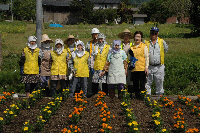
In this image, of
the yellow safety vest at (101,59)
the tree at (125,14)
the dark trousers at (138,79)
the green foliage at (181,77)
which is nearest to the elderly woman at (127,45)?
the dark trousers at (138,79)

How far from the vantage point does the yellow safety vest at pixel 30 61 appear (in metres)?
6.65

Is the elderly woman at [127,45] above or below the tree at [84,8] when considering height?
below

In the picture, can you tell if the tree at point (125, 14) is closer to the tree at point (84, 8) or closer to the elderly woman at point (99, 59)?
the tree at point (84, 8)

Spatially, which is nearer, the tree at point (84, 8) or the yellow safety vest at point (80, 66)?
the yellow safety vest at point (80, 66)

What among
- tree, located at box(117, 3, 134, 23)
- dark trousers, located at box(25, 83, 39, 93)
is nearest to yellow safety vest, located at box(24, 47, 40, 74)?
dark trousers, located at box(25, 83, 39, 93)

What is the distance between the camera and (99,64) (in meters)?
6.62

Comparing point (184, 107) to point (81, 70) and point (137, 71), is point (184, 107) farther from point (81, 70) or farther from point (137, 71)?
point (81, 70)

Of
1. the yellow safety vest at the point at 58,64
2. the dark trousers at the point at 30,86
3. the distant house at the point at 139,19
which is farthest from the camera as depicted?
the distant house at the point at 139,19

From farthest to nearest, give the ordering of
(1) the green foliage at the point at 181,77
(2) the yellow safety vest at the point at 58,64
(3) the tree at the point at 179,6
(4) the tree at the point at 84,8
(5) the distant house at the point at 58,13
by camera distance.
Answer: (5) the distant house at the point at 58,13 → (4) the tree at the point at 84,8 → (3) the tree at the point at 179,6 → (1) the green foliage at the point at 181,77 → (2) the yellow safety vest at the point at 58,64

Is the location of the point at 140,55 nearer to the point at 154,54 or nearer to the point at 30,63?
the point at 154,54

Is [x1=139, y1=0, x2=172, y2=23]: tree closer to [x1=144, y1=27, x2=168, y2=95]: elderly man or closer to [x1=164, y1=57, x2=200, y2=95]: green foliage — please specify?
[x1=164, y1=57, x2=200, y2=95]: green foliage

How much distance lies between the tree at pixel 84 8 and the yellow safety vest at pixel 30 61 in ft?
120

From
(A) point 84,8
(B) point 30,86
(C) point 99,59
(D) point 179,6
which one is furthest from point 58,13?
(C) point 99,59

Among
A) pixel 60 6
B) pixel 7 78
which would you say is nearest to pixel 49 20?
pixel 60 6
